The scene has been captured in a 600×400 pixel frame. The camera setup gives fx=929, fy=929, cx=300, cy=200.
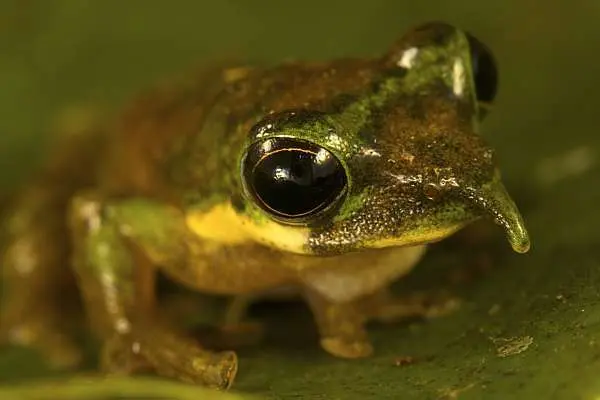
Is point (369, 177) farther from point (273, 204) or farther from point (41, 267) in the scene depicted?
point (41, 267)

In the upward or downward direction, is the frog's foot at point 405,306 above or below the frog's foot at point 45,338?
below

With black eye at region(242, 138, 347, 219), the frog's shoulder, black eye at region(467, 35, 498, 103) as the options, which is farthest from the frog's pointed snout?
the frog's shoulder

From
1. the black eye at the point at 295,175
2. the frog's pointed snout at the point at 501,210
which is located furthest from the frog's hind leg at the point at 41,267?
the frog's pointed snout at the point at 501,210

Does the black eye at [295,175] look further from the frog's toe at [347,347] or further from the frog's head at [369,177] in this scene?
the frog's toe at [347,347]

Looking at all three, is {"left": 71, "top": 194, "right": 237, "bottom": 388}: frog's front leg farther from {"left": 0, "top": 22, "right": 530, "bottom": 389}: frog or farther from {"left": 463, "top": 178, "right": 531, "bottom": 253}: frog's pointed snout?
{"left": 463, "top": 178, "right": 531, "bottom": 253}: frog's pointed snout

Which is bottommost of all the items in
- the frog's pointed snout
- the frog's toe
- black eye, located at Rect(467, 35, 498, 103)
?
the frog's toe
